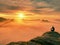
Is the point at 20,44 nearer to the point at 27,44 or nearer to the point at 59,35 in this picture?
the point at 27,44

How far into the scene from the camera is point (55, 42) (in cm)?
17438

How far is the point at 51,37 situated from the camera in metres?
185

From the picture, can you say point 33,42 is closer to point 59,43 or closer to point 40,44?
point 40,44

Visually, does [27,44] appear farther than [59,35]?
No

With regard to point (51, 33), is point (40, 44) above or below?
below

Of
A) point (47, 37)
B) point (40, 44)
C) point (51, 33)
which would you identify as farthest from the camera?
point (51, 33)

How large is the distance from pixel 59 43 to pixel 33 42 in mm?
18872

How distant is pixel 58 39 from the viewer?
183750mm

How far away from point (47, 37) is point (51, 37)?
5412mm

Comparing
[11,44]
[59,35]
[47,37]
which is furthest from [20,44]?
[59,35]

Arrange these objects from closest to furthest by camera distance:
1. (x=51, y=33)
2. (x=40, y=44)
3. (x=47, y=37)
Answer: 1. (x=40, y=44)
2. (x=47, y=37)
3. (x=51, y=33)

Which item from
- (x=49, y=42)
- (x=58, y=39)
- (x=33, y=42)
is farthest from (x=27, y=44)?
(x=58, y=39)

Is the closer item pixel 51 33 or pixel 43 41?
pixel 43 41

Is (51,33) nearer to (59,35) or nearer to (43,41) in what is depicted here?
(59,35)
